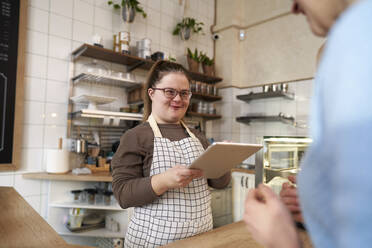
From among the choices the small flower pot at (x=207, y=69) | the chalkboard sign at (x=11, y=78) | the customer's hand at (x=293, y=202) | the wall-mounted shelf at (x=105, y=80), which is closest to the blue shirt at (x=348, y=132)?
the customer's hand at (x=293, y=202)

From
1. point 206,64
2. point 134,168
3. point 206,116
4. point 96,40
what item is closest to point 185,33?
point 206,64

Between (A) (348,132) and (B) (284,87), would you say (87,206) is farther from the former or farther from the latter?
(B) (284,87)

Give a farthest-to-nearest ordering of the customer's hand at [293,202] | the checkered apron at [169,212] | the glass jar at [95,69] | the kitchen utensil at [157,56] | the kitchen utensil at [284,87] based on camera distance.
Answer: the kitchen utensil at [284,87] → the kitchen utensil at [157,56] → the glass jar at [95,69] → the checkered apron at [169,212] → the customer's hand at [293,202]

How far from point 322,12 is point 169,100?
0.99 metres

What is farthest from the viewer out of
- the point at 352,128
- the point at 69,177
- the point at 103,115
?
the point at 103,115

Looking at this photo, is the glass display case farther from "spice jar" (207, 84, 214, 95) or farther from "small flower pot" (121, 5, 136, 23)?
"small flower pot" (121, 5, 136, 23)

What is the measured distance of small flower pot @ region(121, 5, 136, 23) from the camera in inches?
112

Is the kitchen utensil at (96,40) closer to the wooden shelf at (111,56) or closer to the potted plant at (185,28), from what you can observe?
the wooden shelf at (111,56)

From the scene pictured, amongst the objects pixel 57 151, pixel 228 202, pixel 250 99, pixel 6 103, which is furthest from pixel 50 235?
pixel 250 99

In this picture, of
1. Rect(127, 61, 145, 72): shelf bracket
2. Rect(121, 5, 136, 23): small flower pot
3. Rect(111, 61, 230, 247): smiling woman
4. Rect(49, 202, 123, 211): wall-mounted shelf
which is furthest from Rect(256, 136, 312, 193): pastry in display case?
Rect(121, 5, 136, 23): small flower pot

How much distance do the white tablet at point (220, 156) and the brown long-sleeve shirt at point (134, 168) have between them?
250 mm

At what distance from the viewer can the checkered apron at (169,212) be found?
111 centimetres

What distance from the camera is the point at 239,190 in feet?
10.6

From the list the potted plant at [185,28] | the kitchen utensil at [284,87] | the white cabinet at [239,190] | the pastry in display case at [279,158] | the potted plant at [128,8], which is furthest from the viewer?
the potted plant at [185,28]
